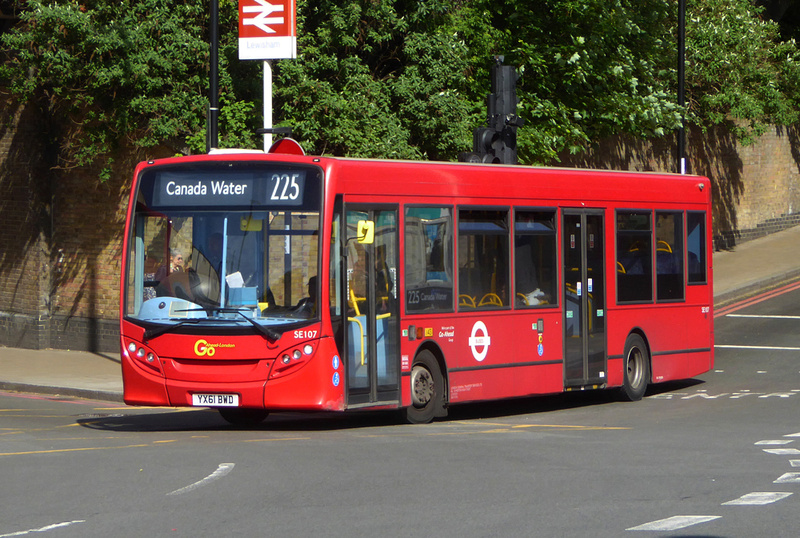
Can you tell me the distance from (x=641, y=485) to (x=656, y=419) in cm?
528

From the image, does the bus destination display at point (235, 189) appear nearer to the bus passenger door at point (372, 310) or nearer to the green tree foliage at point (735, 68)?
the bus passenger door at point (372, 310)

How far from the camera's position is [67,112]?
21.6 meters

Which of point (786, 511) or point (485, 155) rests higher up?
point (485, 155)

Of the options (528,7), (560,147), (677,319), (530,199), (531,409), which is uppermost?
(528,7)

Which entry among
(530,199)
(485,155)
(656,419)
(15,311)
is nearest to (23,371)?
(15,311)

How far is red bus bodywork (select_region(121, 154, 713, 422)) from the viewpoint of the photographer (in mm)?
11836

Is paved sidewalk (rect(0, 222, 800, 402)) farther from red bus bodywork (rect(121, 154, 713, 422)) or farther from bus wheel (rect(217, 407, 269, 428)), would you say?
red bus bodywork (rect(121, 154, 713, 422))

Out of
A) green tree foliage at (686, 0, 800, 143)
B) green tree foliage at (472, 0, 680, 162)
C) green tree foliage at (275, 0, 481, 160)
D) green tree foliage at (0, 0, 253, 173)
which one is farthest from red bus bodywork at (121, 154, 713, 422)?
green tree foliage at (686, 0, 800, 143)

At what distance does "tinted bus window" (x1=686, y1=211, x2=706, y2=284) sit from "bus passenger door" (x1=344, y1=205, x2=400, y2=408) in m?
6.32

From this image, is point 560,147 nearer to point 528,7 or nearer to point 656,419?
point 528,7

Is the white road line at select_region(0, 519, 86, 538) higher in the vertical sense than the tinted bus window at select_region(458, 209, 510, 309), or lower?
lower

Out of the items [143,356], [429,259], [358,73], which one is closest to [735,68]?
[358,73]

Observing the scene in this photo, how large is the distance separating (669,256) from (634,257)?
0.92 meters

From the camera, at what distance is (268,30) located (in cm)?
1739
